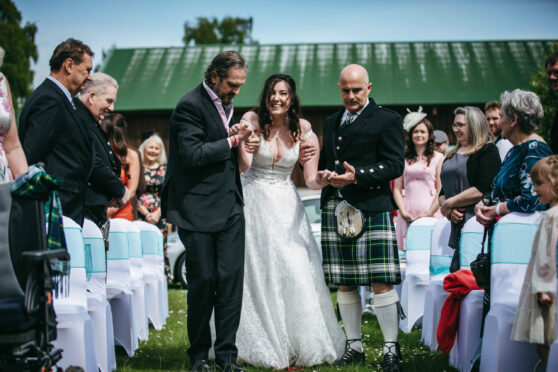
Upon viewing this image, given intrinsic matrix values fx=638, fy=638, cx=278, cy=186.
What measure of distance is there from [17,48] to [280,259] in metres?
36.3

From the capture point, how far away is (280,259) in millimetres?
5117

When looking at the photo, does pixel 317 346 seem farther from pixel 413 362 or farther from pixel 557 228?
pixel 557 228

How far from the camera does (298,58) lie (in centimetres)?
3002

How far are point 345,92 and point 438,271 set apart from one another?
6.60 ft

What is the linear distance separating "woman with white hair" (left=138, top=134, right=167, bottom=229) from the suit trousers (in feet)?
16.2

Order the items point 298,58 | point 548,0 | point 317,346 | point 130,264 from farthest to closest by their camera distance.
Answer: point 298,58 → point 548,0 → point 130,264 → point 317,346

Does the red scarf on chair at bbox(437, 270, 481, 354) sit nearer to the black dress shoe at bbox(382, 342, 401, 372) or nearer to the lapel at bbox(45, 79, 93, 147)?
the black dress shoe at bbox(382, 342, 401, 372)

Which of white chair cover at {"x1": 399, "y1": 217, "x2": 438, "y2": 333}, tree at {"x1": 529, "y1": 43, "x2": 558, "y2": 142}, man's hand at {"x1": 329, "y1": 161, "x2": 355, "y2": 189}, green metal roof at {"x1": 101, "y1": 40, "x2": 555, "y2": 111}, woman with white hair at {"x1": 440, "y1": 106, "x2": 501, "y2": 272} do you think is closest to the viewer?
man's hand at {"x1": 329, "y1": 161, "x2": 355, "y2": 189}

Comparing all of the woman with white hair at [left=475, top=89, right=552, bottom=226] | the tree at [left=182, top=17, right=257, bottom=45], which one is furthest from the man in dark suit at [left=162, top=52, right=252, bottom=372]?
the tree at [left=182, top=17, right=257, bottom=45]

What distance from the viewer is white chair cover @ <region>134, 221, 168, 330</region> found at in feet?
24.0

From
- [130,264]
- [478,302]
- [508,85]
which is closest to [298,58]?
[508,85]

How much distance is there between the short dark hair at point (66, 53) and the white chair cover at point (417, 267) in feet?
12.8

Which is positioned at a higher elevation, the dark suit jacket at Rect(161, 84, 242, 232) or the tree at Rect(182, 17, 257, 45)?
the tree at Rect(182, 17, 257, 45)

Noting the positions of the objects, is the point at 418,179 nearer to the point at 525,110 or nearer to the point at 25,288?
the point at 525,110
